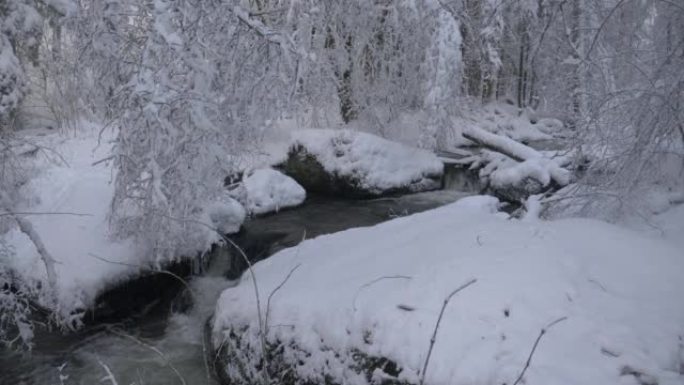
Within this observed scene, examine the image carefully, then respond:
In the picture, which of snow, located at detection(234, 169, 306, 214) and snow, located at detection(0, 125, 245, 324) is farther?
snow, located at detection(234, 169, 306, 214)

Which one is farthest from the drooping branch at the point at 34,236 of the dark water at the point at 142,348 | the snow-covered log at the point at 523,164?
the snow-covered log at the point at 523,164

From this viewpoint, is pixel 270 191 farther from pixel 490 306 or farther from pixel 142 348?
pixel 490 306

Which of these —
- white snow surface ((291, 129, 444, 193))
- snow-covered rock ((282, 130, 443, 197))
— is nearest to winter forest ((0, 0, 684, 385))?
snow-covered rock ((282, 130, 443, 197))

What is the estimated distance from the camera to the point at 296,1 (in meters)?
4.96

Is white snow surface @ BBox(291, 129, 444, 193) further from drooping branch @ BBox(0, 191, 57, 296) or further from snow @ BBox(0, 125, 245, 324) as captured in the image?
drooping branch @ BBox(0, 191, 57, 296)

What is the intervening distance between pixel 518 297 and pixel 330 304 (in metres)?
1.32

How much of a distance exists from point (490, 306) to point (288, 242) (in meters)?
5.28

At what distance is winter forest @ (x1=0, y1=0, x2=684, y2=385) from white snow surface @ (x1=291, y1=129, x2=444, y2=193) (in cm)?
287

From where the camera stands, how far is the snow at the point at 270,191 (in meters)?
9.66

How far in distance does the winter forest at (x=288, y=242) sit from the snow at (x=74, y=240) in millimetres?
27

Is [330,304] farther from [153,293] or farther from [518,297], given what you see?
[153,293]

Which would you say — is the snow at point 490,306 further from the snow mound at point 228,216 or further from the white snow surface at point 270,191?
the white snow surface at point 270,191

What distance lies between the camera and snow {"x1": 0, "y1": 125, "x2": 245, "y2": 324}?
5988 mm

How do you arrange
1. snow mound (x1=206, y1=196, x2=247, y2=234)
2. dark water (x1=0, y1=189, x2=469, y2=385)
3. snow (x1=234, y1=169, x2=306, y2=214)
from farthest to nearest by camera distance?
snow (x1=234, y1=169, x2=306, y2=214), snow mound (x1=206, y1=196, x2=247, y2=234), dark water (x1=0, y1=189, x2=469, y2=385)
